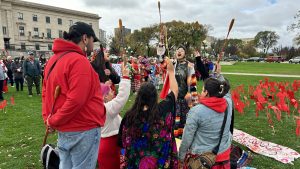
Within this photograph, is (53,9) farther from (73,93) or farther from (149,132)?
(73,93)

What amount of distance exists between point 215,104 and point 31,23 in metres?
76.4

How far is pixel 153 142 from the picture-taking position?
2.75 m

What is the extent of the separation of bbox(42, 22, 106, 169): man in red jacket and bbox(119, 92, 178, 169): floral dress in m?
0.47

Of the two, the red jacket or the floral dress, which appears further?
the floral dress

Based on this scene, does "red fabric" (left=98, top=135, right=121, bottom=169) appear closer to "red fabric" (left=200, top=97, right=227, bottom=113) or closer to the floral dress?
the floral dress

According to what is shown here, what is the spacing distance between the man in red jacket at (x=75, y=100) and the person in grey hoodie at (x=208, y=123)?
1.03 m

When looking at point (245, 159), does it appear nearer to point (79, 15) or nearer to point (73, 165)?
point (73, 165)

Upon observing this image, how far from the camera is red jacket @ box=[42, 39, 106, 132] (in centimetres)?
211

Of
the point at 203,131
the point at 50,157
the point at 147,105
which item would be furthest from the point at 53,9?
the point at 203,131

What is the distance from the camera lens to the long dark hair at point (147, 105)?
2.59 m

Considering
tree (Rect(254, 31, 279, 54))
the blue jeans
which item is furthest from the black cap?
tree (Rect(254, 31, 279, 54))

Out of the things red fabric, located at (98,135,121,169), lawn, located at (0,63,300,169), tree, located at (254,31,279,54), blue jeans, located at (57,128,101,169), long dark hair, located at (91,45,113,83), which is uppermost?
tree, located at (254,31,279,54)

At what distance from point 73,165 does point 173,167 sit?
3.75ft

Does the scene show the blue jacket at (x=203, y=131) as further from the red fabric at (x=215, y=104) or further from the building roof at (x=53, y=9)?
the building roof at (x=53, y=9)
